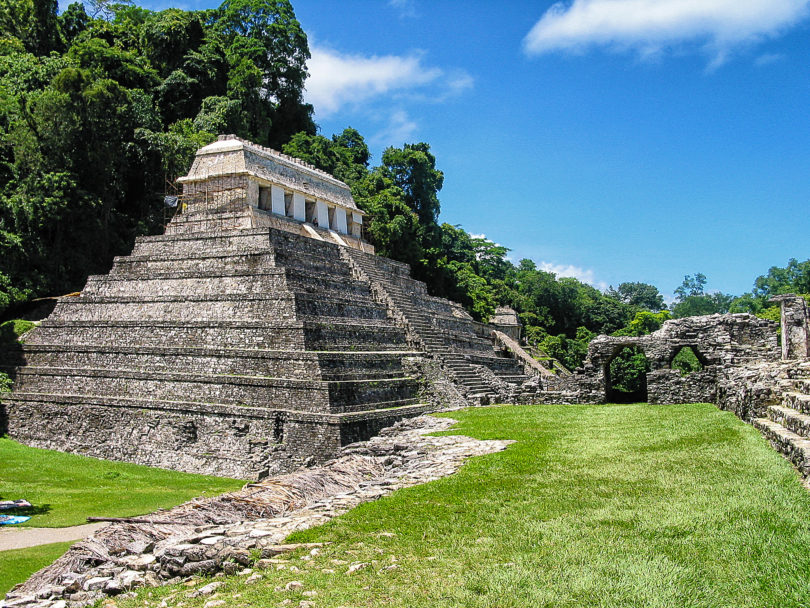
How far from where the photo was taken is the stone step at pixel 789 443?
24.8 ft

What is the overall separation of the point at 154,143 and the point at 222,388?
752 inches

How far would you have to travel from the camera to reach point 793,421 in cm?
925

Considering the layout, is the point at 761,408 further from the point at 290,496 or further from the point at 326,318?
the point at 326,318

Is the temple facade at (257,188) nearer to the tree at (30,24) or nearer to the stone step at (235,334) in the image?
the stone step at (235,334)

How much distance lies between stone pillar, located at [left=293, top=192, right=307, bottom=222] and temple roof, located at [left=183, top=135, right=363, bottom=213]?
→ 242mm

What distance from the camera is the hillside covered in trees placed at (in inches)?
1069

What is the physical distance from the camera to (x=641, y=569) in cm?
525

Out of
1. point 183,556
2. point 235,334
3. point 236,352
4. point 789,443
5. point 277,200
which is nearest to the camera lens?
point 183,556

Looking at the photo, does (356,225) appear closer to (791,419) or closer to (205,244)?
(205,244)

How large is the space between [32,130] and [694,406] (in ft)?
89.9

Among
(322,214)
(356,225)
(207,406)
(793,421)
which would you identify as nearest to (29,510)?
(207,406)

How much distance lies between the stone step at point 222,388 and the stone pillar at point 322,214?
11529 mm

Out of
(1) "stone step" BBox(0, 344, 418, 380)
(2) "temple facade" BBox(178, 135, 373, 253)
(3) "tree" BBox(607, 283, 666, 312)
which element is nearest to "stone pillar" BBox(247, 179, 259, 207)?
(2) "temple facade" BBox(178, 135, 373, 253)

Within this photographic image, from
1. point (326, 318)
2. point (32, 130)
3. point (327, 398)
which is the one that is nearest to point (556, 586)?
point (327, 398)
